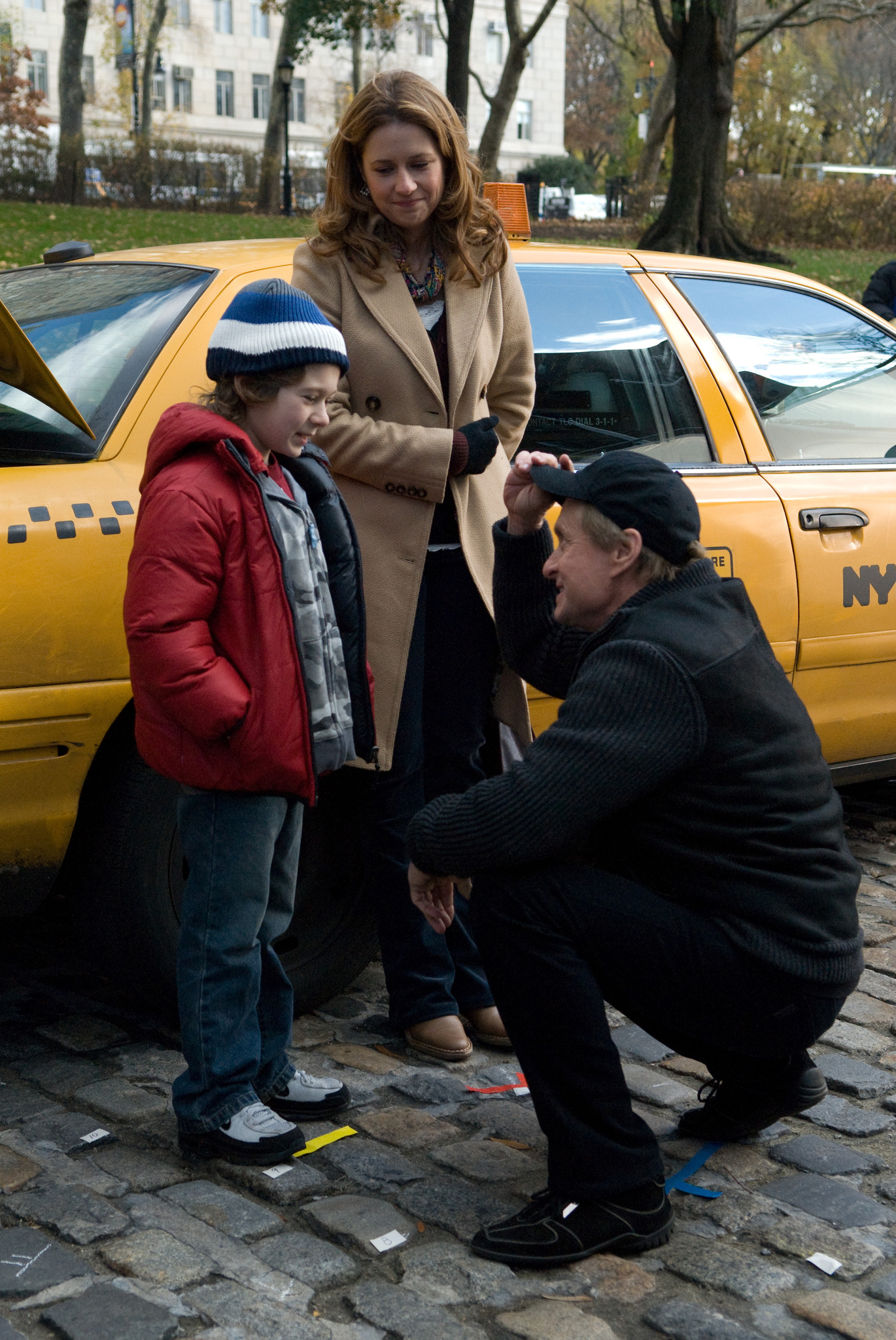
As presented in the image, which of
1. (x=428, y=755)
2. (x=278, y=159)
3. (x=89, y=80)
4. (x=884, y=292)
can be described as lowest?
(x=428, y=755)

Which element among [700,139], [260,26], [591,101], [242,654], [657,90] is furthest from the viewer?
[591,101]

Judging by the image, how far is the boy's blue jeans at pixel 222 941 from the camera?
2.56 meters

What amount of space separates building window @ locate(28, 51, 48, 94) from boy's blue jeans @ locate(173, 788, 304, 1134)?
65.6 metres

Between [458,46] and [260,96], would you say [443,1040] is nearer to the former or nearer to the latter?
[458,46]

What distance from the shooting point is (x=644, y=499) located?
244 cm

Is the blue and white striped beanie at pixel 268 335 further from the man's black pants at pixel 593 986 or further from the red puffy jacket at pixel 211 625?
the man's black pants at pixel 593 986

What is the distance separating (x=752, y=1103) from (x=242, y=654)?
1269mm

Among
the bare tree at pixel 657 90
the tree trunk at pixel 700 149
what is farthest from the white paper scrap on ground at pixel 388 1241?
the bare tree at pixel 657 90

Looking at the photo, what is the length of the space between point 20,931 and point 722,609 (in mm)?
2258

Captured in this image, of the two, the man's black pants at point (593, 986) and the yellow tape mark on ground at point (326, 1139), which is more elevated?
the man's black pants at point (593, 986)

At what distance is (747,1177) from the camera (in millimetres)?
2672

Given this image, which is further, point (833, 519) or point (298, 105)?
point (298, 105)

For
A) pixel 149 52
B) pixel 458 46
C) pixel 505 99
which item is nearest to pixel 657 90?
pixel 149 52

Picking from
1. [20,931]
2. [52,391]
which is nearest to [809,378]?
[52,391]
